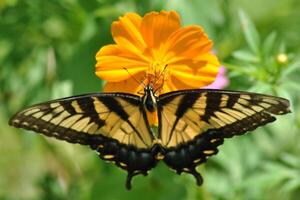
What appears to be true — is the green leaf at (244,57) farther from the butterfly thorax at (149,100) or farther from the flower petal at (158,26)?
the butterfly thorax at (149,100)

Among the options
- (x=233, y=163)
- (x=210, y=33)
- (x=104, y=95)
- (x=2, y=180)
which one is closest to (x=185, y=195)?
(x=233, y=163)

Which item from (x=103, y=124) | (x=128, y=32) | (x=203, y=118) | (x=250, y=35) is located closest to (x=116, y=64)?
(x=128, y=32)

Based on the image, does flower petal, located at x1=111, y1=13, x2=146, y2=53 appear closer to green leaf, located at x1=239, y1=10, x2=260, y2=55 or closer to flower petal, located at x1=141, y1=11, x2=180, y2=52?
flower petal, located at x1=141, y1=11, x2=180, y2=52

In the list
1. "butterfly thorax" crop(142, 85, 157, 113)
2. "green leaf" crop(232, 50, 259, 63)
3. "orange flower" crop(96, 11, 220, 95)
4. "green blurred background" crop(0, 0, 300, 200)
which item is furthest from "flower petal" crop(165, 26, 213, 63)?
"green blurred background" crop(0, 0, 300, 200)

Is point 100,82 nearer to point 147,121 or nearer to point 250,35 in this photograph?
point 147,121

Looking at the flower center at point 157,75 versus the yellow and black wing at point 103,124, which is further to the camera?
the flower center at point 157,75

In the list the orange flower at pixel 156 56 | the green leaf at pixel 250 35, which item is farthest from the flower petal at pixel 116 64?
the green leaf at pixel 250 35

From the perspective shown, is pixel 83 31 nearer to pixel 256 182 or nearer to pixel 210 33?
pixel 210 33
